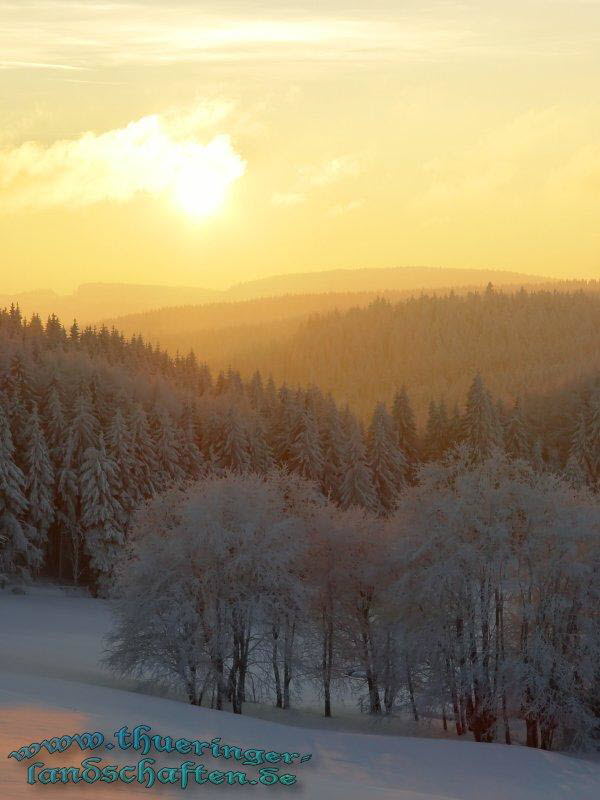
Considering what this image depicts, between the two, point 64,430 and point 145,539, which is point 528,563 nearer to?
point 145,539

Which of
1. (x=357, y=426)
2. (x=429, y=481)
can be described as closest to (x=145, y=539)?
(x=429, y=481)

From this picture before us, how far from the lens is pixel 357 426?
334 feet

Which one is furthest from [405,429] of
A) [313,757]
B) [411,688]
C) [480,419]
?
[313,757]

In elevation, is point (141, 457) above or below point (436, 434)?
above

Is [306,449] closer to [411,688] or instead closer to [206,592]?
[411,688]

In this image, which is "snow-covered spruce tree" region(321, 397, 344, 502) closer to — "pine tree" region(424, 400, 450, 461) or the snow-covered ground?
"pine tree" region(424, 400, 450, 461)

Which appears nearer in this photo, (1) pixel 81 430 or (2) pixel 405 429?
(1) pixel 81 430

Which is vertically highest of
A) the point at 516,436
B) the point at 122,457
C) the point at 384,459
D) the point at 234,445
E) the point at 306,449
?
the point at 122,457

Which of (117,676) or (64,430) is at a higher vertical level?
(64,430)

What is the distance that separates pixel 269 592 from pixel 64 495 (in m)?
38.9

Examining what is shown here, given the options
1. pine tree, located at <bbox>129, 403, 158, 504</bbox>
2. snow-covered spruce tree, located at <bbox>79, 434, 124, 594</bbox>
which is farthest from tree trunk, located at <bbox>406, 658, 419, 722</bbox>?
pine tree, located at <bbox>129, 403, 158, 504</bbox>

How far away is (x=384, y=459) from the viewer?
336 ft

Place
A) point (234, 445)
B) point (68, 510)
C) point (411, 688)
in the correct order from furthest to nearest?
point (234, 445) → point (68, 510) → point (411, 688)

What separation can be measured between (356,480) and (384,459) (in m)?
7.19
